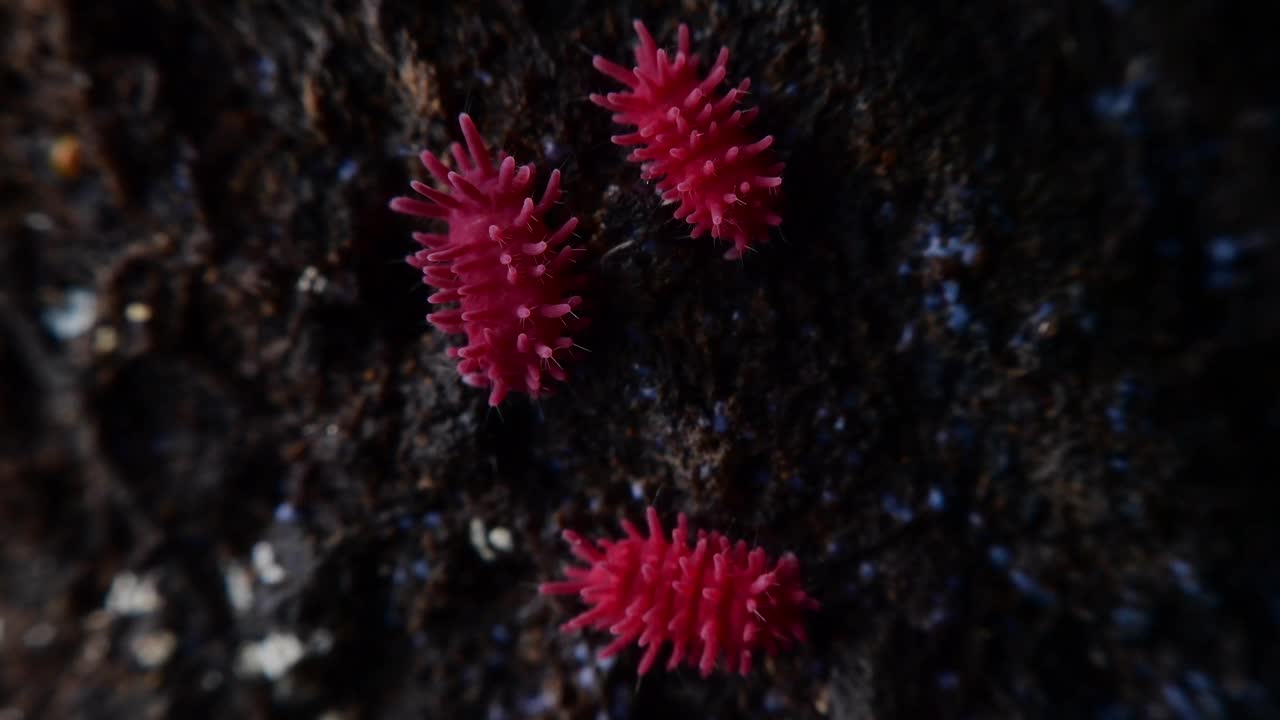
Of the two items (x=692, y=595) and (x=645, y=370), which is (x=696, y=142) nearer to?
(x=645, y=370)

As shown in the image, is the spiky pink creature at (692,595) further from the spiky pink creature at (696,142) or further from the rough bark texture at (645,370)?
the spiky pink creature at (696,142)

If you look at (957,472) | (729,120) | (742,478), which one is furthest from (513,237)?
(957,472)

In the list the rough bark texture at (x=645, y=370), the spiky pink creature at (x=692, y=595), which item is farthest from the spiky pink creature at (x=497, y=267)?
the spiky pink creature at (x=692, y=595)

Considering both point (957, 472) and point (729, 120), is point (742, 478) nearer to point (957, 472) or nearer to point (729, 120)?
point (957, 472)

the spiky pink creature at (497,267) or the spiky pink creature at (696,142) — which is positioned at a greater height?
the spiky pink creature at (696,142)

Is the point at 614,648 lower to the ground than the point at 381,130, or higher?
lower
